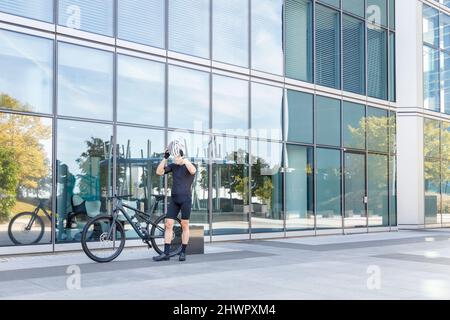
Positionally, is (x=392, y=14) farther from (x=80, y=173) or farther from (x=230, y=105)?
(x=80, y=173)

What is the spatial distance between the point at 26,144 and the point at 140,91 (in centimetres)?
281

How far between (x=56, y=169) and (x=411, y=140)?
14.2m

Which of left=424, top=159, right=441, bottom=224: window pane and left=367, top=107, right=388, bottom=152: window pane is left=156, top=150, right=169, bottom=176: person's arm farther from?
left=424, top=159, right=441, bottom=224: window pane

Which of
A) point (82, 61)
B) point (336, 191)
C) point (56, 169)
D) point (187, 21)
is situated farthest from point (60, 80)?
point (336, 191)

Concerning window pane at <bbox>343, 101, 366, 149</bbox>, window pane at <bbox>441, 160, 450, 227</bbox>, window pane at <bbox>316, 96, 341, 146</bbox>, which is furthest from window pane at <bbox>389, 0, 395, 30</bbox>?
window pane at <bbox>441, 160, 450, 227</bbox>

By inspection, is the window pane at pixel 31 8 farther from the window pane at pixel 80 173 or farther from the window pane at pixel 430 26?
the window pane at pixel 430 26

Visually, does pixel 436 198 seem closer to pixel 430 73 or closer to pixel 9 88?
pixel 430 73

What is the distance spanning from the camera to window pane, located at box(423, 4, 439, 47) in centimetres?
2092

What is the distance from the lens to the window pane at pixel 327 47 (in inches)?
628

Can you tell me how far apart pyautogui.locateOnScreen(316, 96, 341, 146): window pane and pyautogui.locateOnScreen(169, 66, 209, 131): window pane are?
14.1 feet

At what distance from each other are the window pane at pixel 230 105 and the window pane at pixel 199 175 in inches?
25.1

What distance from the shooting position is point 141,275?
736 centimetres

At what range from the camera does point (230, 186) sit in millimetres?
13320

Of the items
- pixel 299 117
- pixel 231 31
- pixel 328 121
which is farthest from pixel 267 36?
pixel 328 121
